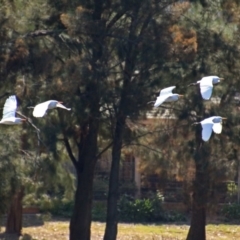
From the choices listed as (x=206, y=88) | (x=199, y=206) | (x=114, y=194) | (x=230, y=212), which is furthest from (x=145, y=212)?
(x=206, y=88)

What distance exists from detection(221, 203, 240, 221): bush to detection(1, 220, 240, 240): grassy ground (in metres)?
1.16

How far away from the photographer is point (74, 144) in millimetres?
19531

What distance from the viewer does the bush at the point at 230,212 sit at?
28219mm

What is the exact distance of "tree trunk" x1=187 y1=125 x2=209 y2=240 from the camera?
17.4 m

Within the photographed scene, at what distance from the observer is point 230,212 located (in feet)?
92.9

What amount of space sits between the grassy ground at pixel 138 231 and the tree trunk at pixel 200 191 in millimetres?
2331

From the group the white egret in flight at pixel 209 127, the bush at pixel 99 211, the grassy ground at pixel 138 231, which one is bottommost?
the grassy ground at pixel 138 231

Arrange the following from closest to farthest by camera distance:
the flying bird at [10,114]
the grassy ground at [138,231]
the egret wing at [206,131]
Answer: the egret wing at [206,131]
the flying bird at [10,114]
the grassy ground at [138,231]

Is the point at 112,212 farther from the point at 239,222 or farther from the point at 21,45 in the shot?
the point at 239,222

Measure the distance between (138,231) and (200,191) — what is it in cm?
583

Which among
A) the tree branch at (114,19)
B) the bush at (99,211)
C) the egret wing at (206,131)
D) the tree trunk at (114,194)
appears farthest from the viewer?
the bush at (99,211)

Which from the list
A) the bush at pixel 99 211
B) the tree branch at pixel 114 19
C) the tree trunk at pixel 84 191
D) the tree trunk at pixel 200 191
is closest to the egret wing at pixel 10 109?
the tree branch at pixel 114 19

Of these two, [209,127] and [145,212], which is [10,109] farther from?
[145,212]

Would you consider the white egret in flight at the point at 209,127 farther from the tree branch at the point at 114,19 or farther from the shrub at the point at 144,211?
the shrub at the point at 144,211
